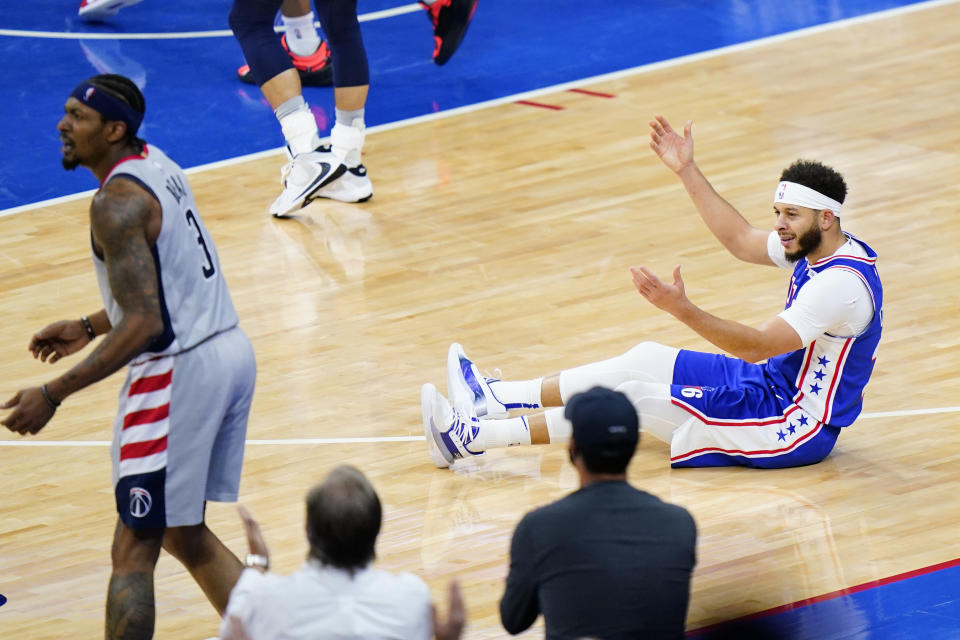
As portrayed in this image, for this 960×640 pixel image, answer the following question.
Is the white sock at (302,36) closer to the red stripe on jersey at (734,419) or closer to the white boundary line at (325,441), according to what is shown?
the white boundary line at (325,441)

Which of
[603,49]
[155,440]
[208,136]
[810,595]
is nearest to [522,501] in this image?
[810,595]

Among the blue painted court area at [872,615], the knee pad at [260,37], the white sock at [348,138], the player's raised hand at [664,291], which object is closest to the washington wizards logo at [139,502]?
the blue painted court area at [872,615]

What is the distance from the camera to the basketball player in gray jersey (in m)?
4.17

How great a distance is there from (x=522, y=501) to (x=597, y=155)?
14.7 feet

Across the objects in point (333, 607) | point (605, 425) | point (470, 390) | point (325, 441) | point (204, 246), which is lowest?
point (325, 441)

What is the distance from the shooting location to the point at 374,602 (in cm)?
331

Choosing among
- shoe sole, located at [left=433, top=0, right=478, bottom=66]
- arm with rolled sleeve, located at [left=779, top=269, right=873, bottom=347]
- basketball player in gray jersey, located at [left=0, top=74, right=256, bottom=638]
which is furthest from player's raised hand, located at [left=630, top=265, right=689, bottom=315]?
shoe sole, located at [left=433, top=0, right=478, bottom=66]

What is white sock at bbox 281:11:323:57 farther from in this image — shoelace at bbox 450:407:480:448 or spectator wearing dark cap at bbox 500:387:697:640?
spectator wearing dark cap at bbox 500:387:697:640

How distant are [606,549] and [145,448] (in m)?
1.51

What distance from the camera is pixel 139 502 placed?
4.32 metres

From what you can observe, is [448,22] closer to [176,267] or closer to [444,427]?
[444,427]

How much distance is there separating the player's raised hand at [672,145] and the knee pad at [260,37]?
12.4 ft

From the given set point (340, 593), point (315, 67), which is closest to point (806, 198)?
point (340, 593)

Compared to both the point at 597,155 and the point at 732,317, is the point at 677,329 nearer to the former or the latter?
the point at 732,317
